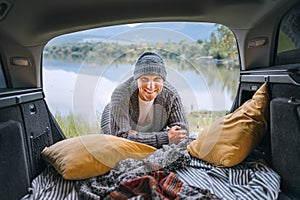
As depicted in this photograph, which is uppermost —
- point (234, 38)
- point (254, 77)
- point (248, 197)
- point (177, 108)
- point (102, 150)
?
point (234, 38)

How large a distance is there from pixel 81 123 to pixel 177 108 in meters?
0.58

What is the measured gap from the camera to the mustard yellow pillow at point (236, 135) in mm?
1273

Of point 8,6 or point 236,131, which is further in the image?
point 236,131

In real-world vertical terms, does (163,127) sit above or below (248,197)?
above

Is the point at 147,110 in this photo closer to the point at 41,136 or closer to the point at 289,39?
the point at 41,136

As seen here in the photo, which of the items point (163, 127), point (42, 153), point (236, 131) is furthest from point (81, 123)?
point (236, 131)

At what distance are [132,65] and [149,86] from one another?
160 mm

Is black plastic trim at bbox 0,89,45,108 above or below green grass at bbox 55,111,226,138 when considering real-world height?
→ above

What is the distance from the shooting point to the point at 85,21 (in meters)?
1.52

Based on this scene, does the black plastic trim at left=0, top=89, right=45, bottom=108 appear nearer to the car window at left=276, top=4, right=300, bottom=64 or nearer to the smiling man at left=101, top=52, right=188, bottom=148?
the smiling man at left=101, top=52, right=188, bottom=148

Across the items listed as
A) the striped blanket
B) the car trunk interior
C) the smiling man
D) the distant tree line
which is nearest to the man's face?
the smiling man

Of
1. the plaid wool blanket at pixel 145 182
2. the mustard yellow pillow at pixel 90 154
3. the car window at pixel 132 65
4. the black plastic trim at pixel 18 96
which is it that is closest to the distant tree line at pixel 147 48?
the car window at pixel 132 65

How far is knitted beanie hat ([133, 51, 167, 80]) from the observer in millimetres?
1384

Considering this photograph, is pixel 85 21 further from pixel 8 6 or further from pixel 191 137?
pixel 191 137
